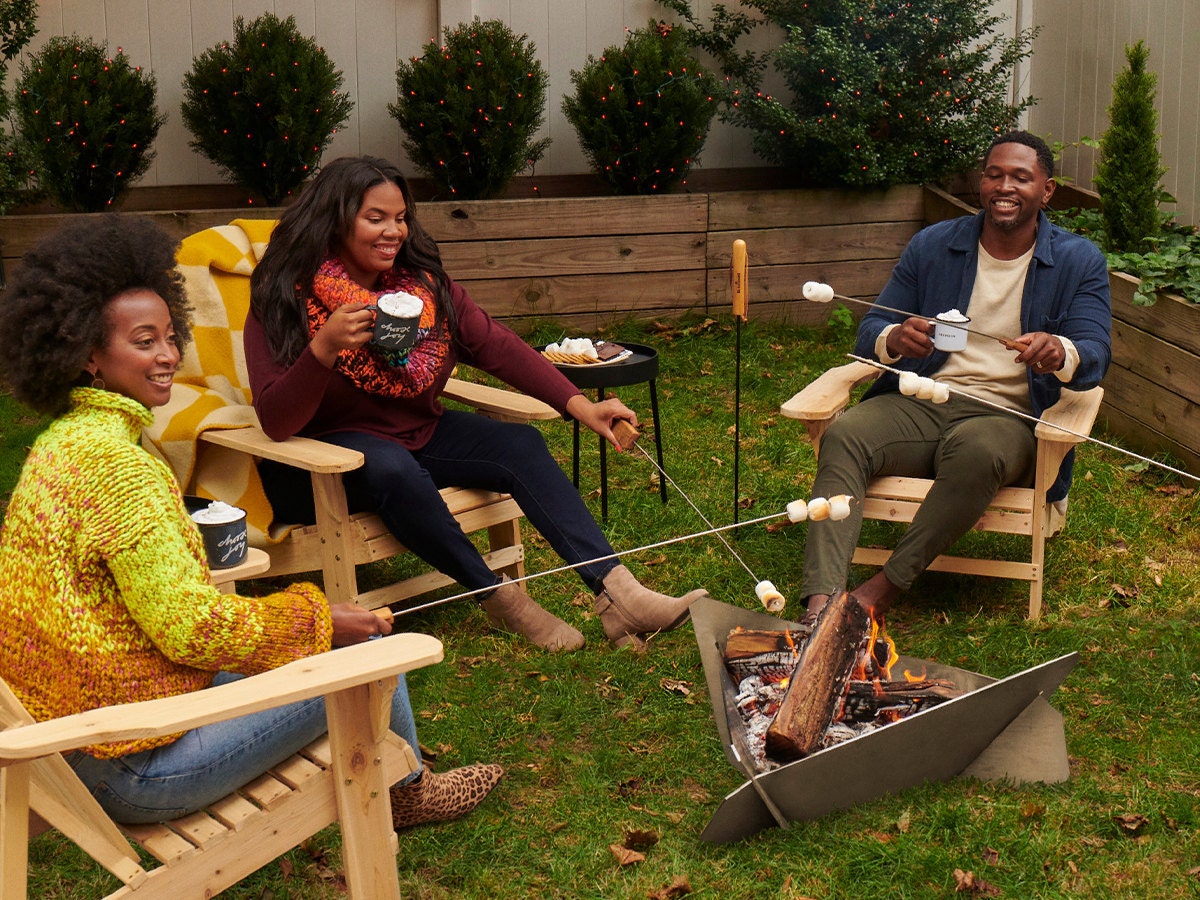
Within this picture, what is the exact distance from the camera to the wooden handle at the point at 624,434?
137 inches

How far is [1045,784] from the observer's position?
2.81 meters

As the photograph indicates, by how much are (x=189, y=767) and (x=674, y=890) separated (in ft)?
3.29

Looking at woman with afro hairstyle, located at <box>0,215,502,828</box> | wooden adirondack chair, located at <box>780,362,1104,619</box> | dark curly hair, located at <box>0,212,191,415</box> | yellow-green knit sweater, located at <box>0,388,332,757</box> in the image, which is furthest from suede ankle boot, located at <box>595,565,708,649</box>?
dark curly hair, located at <box>0,212,191,415</box>

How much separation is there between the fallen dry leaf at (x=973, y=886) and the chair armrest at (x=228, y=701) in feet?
4.00

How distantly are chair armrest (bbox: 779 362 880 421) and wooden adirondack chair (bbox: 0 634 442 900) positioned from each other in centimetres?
174

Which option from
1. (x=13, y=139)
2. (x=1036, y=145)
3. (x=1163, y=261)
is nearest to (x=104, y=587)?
(x=1036, y=145)

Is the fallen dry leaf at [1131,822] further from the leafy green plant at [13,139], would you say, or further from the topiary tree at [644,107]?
the leafy green plant at [13,139]

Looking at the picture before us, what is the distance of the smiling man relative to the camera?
3.53 metres

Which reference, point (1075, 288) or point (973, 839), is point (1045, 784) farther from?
point (1075, 288)

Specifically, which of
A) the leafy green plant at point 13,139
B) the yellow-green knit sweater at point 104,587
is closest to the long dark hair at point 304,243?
the yellow-green knit sweater at point 104,587

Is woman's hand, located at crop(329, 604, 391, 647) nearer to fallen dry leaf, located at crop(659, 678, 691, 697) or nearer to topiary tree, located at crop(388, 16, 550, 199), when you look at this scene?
fallen dry leaf, located at crop(659, 678, 691, 697)

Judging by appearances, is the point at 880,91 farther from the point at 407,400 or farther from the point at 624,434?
the point at 407,400

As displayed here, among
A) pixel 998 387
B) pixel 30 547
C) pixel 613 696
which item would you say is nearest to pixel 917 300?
pixel 998 387

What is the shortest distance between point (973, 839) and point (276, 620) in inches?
58.5
